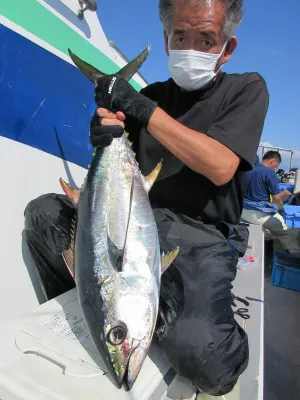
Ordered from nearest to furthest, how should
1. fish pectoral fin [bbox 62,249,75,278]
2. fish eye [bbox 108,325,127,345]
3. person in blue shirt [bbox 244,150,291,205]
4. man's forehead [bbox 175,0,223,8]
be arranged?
fish eye [bbox 108,325,127,345] < fish pectoral fin [bbox 62,249,75,278] < man's forehead [bbox 175,0,223,8] < person in blue shirt [bbox 244,150,291,205]

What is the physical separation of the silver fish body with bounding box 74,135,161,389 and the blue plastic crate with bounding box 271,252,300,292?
11.1ft

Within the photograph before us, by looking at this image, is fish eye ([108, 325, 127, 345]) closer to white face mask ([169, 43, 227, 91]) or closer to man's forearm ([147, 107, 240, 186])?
man's forearm ([147, 107, 240, 186])

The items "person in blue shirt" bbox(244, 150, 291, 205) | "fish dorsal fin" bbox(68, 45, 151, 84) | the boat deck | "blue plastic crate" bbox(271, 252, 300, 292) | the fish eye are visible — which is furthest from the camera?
"person in blue shirt" bbox(244, 150, 291, 205)

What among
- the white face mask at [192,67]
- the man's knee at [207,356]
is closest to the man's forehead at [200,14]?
the white face mask at [192,67]

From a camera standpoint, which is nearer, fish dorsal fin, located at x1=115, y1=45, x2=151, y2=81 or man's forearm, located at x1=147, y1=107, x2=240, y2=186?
man's forearm, located at x1=147, y1=107, x2=240, y2=186

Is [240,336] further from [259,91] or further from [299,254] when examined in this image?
[299,254]

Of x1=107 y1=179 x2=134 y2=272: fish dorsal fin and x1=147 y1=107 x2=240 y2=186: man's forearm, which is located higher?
x1=147 y1=107 x2=240 y2=186: man's forearm

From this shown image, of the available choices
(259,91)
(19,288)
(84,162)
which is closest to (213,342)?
(19,288)

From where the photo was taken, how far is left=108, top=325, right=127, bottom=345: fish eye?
4.01 feet

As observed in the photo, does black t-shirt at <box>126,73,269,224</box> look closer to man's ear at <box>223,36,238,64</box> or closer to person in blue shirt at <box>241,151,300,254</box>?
man's ear at <box>223,36,238,64</box>

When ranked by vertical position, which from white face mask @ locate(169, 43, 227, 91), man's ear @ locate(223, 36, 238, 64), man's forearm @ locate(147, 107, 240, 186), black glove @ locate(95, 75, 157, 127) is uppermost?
man's ear @ locate(223, 36, 238, 64)

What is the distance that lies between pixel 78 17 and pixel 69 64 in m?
0.54

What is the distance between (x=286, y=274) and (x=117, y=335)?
3755 millimetres

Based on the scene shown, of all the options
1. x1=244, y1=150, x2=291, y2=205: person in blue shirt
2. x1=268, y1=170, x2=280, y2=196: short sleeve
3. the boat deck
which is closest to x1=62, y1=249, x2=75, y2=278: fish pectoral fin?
the boat deck
